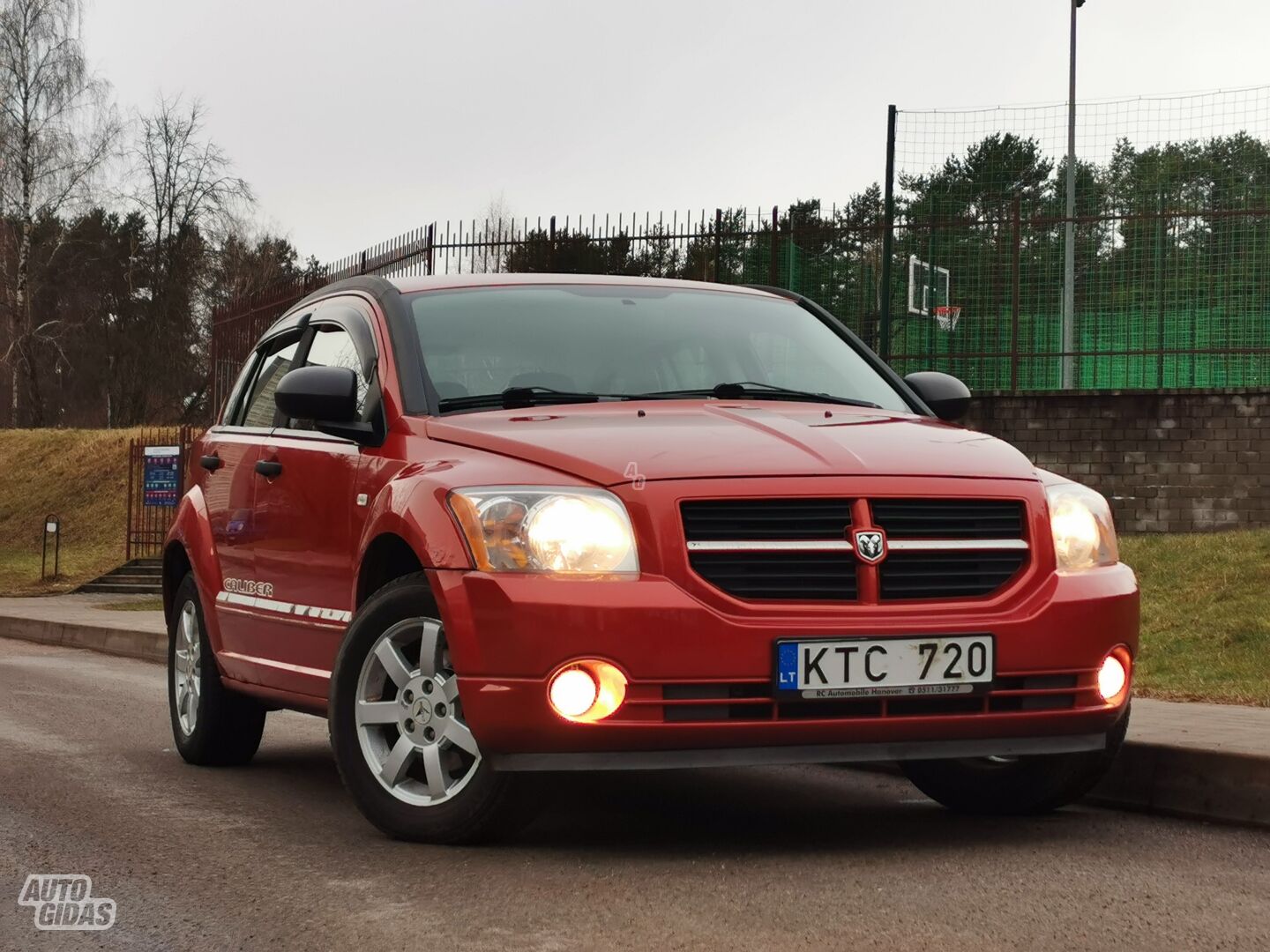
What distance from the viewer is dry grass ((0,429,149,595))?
3819 cm

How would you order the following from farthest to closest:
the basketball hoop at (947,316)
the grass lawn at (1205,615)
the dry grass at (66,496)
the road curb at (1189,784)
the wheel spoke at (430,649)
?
the dry grass at (66,496)
the basketball hoop at (947,316)
the grass lawn at (1205,615)
the road curb at (1189,784)
the wheel spoke at (430,649)

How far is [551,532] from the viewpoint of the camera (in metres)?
4.87

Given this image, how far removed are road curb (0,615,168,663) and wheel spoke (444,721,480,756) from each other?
1029 cm

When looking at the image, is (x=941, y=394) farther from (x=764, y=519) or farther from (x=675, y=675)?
(x=675, y=675)

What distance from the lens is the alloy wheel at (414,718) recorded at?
201 inches

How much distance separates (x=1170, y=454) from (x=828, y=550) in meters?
14.0

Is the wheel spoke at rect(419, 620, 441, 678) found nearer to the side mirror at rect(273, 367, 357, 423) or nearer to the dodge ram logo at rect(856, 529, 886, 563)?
the side mirror at rect(273, 367, 357, 423)

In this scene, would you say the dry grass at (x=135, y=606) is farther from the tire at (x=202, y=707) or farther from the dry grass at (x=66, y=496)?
the tire at (x=202, y=707)

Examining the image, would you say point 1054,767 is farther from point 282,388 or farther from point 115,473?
point 115,473

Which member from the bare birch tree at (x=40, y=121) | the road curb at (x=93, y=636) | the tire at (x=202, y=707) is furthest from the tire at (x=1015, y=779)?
the bare birch tree at (x=40, y=121)

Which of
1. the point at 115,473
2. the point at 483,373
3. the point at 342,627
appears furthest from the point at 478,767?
the point at 115,473

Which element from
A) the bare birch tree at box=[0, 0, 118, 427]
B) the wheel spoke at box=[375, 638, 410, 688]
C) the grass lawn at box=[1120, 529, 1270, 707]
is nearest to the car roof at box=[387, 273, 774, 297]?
the wheel spoke at box=[375, 638, 410, 688]

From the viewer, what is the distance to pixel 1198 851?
5.41m

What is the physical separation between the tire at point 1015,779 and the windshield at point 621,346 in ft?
4.13
